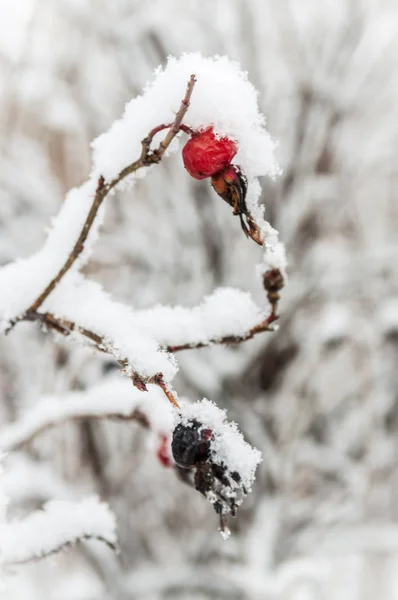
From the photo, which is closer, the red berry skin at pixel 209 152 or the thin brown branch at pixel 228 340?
the red berry skin at pixel 209 152

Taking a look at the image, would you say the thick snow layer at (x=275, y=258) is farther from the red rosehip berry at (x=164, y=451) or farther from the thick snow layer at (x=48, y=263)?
the red rosehip berry at (x=164, y=451)

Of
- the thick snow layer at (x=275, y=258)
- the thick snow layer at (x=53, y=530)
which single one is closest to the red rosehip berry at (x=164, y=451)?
the thick snow layer at (x=53, y=530)

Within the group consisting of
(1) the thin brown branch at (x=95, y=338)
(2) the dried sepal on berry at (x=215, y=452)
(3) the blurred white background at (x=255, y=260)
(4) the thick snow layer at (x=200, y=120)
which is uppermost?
(3) the blurred white background at (x=255, y=260)

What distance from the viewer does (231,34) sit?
12.6 feet

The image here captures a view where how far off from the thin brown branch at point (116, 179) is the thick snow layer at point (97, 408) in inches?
14.1

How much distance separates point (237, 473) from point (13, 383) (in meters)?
4.13

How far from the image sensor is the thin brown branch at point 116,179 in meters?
0.63

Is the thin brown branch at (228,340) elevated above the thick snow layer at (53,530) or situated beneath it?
elevated above

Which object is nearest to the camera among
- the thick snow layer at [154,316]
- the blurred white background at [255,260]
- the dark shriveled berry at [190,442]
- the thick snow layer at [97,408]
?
the dark shriveled berry at [190,442]

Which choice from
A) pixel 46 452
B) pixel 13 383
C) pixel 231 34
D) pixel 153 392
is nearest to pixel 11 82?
pixel 231 34

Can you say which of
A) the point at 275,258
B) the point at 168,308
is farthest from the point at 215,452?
the point at 168,308

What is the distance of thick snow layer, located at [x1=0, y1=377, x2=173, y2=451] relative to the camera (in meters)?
1.07

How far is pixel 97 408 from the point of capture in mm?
1172

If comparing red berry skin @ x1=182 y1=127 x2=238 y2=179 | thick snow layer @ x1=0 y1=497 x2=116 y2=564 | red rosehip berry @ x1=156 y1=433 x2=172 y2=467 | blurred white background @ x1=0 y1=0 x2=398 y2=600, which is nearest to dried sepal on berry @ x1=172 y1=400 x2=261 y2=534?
red berry skin @ x1=182 y1=127 x2=238 y2=179
